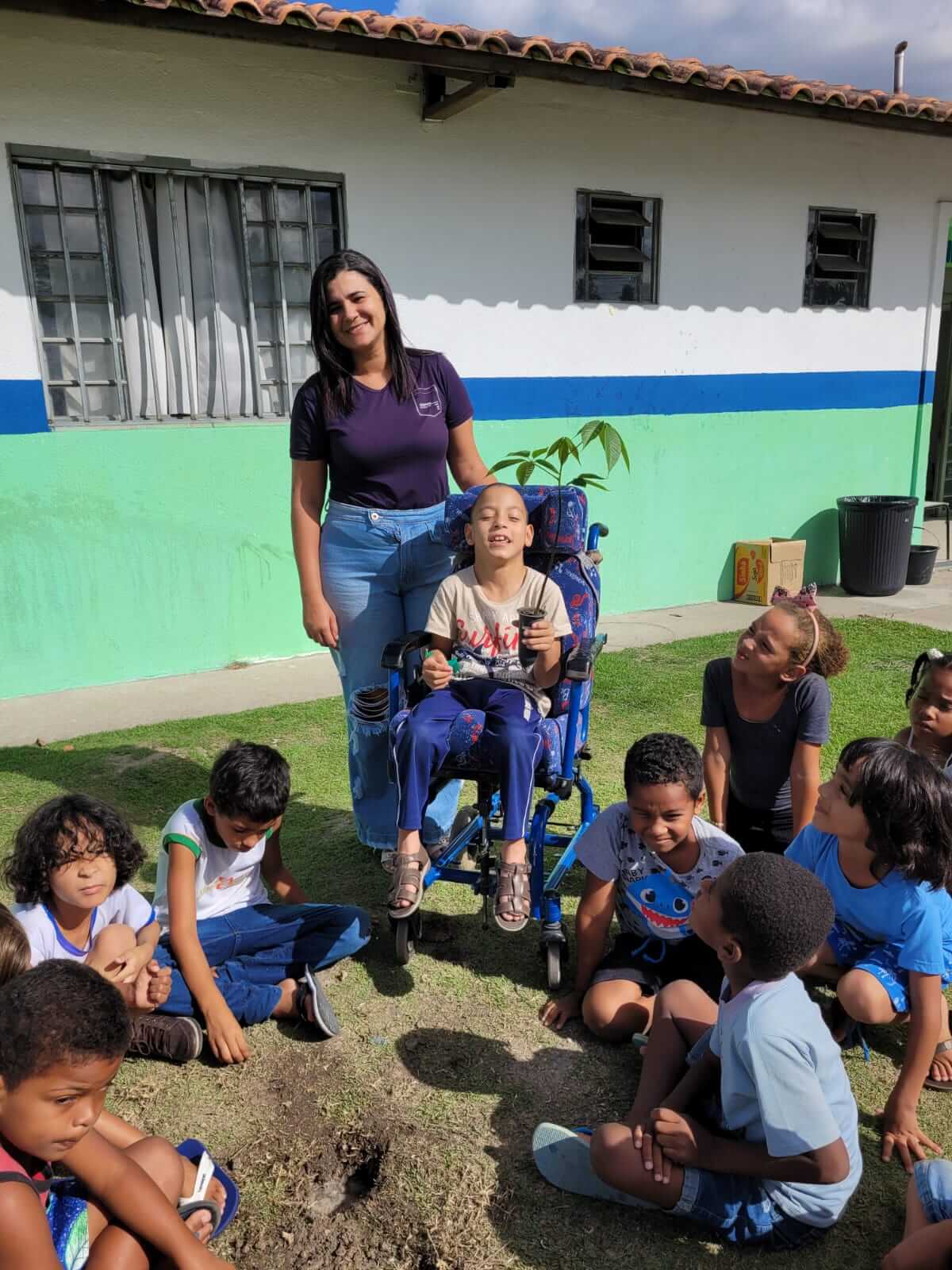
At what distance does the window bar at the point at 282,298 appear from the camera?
5.84 meters

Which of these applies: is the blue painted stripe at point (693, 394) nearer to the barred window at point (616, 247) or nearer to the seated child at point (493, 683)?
the barred window at point (616, 247)

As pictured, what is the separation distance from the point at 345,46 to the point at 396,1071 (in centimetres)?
502

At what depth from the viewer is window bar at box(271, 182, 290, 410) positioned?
19.2ft

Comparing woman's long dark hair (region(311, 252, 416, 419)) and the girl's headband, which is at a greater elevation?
woman's long dark hair (region(311, 252, 416, 419))

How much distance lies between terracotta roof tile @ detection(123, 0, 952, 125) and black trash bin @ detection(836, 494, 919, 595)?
281 cm

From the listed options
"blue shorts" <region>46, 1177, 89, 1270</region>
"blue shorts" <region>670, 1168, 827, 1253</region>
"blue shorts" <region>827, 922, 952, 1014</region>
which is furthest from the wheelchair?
"blue shorts" <region>46, 1177, 89, 1270</region>

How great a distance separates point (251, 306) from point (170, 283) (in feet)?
1.55

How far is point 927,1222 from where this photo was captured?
73.2 inches

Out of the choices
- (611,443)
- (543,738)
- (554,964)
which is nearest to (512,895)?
(554,964)

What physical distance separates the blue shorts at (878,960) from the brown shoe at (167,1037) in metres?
1.67

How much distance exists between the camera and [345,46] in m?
5.23

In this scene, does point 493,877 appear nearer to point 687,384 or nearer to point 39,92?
point 39,92

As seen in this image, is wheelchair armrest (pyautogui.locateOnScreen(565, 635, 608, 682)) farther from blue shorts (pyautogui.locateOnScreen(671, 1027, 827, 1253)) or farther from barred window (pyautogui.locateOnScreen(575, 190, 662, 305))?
barred window (pyautogui.locateOnScreen(575, 190, 662, 305))

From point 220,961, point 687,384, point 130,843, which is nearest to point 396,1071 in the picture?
point 220,961
